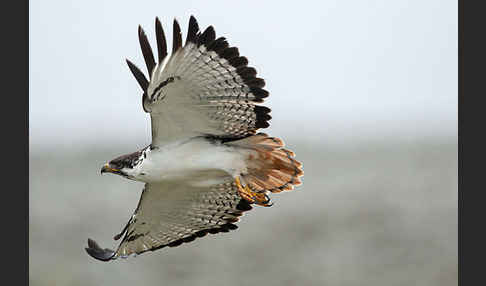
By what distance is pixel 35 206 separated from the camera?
36.1ft

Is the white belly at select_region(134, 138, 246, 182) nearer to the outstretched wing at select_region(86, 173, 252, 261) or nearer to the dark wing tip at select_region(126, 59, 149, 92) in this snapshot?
the outstretched wing at select_region(86, 173, 252, 261)

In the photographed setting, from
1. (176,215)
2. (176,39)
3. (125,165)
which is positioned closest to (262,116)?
(176,39)

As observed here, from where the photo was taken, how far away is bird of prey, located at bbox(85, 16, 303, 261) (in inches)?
158

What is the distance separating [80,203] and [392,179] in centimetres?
509

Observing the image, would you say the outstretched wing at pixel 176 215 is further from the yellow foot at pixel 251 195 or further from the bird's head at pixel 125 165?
the bird's head at pixel 125 165

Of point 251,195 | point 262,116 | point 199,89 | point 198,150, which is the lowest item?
point 251,195

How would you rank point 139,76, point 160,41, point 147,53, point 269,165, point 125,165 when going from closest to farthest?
1. point 160,41
2. point 147,53
3. point 139,76
4. point 125,165
5. point 269,165

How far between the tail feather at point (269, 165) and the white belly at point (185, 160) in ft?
0.33

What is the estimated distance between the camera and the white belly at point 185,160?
4422 mm

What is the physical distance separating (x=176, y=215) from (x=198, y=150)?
800 mm

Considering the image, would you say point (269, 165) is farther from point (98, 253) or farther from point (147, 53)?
point (98, 253)

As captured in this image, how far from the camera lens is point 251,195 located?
4652mm

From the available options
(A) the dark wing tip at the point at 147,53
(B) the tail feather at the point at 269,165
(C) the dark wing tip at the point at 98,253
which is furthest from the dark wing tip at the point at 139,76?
(C) the dark wing tip at the point at 98,253

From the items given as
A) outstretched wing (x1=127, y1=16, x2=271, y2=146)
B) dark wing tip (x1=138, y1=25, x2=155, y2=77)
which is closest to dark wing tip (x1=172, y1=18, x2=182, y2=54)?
outstretched wing (x1=127, y1=16, x2=271, y2=146)
